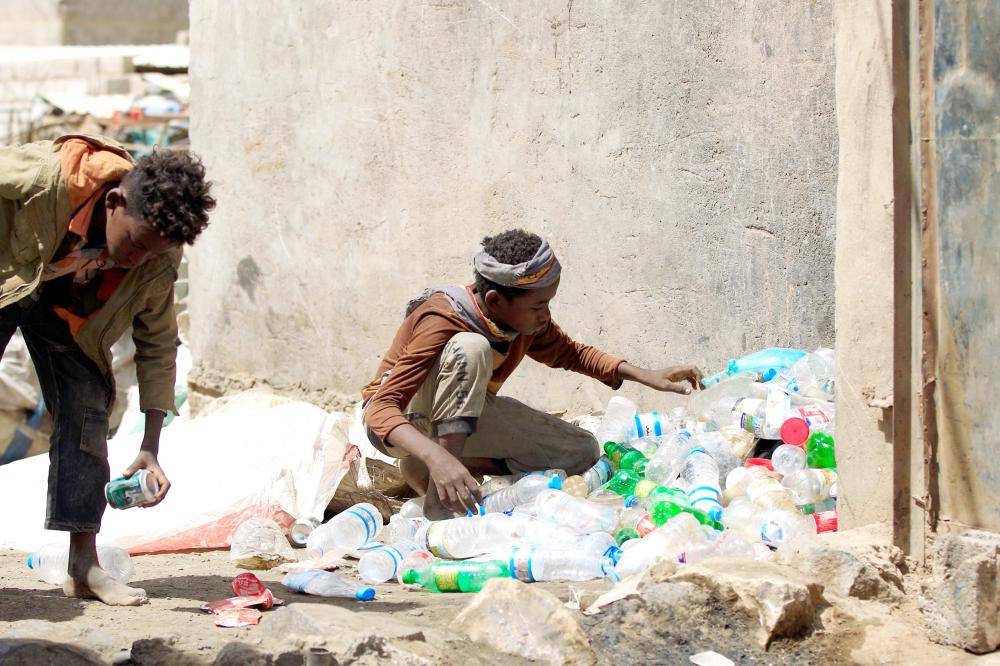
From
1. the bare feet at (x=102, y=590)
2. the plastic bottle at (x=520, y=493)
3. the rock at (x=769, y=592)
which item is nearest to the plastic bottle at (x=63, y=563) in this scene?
the bare feet at (x=102, y=590)

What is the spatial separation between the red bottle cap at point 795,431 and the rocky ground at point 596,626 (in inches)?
44.4

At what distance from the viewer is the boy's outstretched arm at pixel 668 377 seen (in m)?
Result: 4.70

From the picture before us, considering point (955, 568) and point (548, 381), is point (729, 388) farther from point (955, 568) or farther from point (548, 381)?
point (955, 568)

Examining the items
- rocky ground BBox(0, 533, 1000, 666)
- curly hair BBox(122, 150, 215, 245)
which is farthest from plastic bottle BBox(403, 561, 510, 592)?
curly hair BBox(122, 150, 215, 245)

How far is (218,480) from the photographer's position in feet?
16.7

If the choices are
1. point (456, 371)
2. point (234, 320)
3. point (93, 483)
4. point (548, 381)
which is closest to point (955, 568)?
point (456, 371)

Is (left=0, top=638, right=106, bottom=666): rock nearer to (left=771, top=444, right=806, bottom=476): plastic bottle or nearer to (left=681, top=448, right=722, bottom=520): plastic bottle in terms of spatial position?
(left=681, top=448, right=722, bottom=520): plastic bottle

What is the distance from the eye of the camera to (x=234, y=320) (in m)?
7.20

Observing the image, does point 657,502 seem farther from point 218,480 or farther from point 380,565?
point 218,480

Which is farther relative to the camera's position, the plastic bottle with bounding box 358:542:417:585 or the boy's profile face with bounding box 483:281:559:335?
the boy's profile face with bounding box 483:281:559:335

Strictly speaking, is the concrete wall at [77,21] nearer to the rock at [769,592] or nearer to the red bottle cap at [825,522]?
the red bottle cap at [825,522]

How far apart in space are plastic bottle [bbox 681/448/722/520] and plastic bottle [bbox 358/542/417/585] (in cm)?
106

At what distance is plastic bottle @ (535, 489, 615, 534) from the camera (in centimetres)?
418

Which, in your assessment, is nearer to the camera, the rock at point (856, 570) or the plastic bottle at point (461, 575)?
the rock at point (856, 570)
